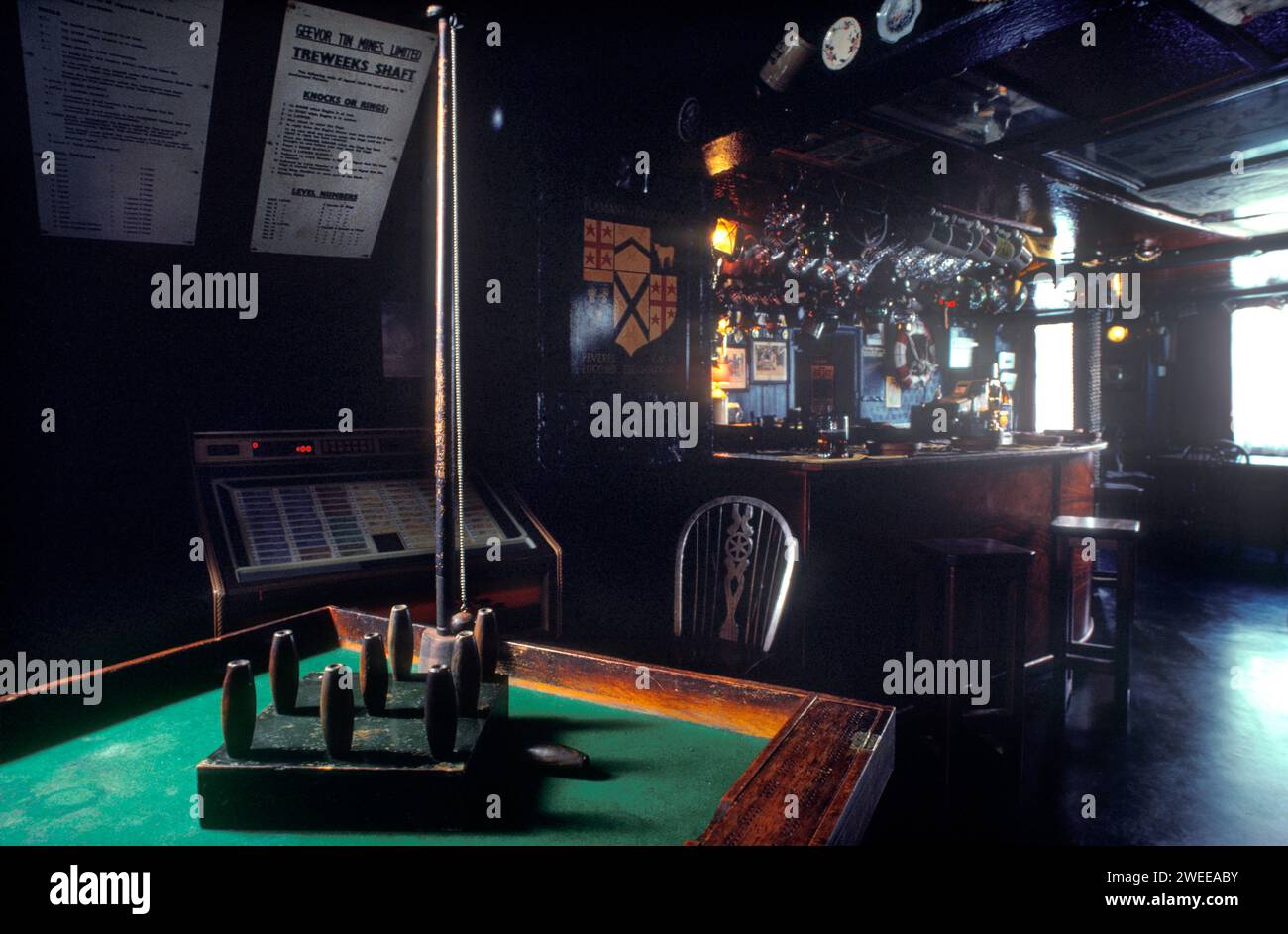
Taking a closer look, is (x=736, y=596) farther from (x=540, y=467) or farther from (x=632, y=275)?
(x=632, y=275)

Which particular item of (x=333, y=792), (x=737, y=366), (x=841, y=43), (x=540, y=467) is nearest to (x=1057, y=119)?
(x=841, y=43)

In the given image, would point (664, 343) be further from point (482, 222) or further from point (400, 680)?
point (400, 680)

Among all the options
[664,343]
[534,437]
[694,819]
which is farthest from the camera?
[664,343]

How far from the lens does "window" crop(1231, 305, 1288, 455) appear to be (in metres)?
11.2

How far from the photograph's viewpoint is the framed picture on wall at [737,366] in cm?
919

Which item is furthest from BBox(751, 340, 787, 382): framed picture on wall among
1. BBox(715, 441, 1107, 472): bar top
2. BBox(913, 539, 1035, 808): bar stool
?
BBox(913, 539, 1035, 808): bar stool

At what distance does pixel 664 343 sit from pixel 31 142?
219cm

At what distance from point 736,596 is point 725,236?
3168 millimetres

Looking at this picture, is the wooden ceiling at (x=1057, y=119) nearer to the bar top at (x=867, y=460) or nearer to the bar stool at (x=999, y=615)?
the bar top at (x=867, y=460)

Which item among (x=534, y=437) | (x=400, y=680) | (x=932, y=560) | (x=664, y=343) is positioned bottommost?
(x=932, y=560)

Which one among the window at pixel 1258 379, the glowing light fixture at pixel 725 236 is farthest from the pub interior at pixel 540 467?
the window at pixel 1258 379

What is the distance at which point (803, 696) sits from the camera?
3.81 feet

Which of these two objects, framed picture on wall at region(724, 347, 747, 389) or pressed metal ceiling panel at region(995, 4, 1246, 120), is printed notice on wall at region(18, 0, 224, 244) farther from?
framed picture on wall at region(724, 347, 747, 389)
